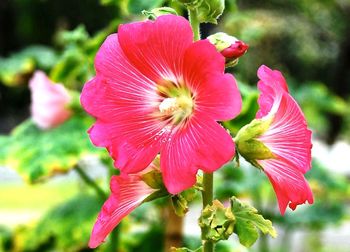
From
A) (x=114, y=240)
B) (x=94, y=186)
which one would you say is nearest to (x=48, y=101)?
(x=94, y=186)

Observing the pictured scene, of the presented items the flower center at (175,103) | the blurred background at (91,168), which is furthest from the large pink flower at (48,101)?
the flower center at (175,103)

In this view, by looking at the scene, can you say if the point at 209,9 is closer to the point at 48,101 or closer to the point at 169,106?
the point at 169,106

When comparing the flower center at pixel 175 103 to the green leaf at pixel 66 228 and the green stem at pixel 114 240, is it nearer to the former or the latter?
the green stem at pixel 114 240

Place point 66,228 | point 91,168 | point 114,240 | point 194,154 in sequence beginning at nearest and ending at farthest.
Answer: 1. point 194,154
2. point 114,240
3. point 66,228
4. point 91,168

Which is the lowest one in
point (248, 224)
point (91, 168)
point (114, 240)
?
point (91, 168)

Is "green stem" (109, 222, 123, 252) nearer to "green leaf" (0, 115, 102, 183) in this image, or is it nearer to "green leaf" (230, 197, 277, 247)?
"green leaf" (0, 115, 102, 183)

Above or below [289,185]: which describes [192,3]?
above

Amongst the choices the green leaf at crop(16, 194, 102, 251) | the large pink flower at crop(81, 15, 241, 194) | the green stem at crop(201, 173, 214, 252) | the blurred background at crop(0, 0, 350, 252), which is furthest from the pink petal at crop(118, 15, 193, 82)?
the green leaf at crop(16, 194, 102, 251)
